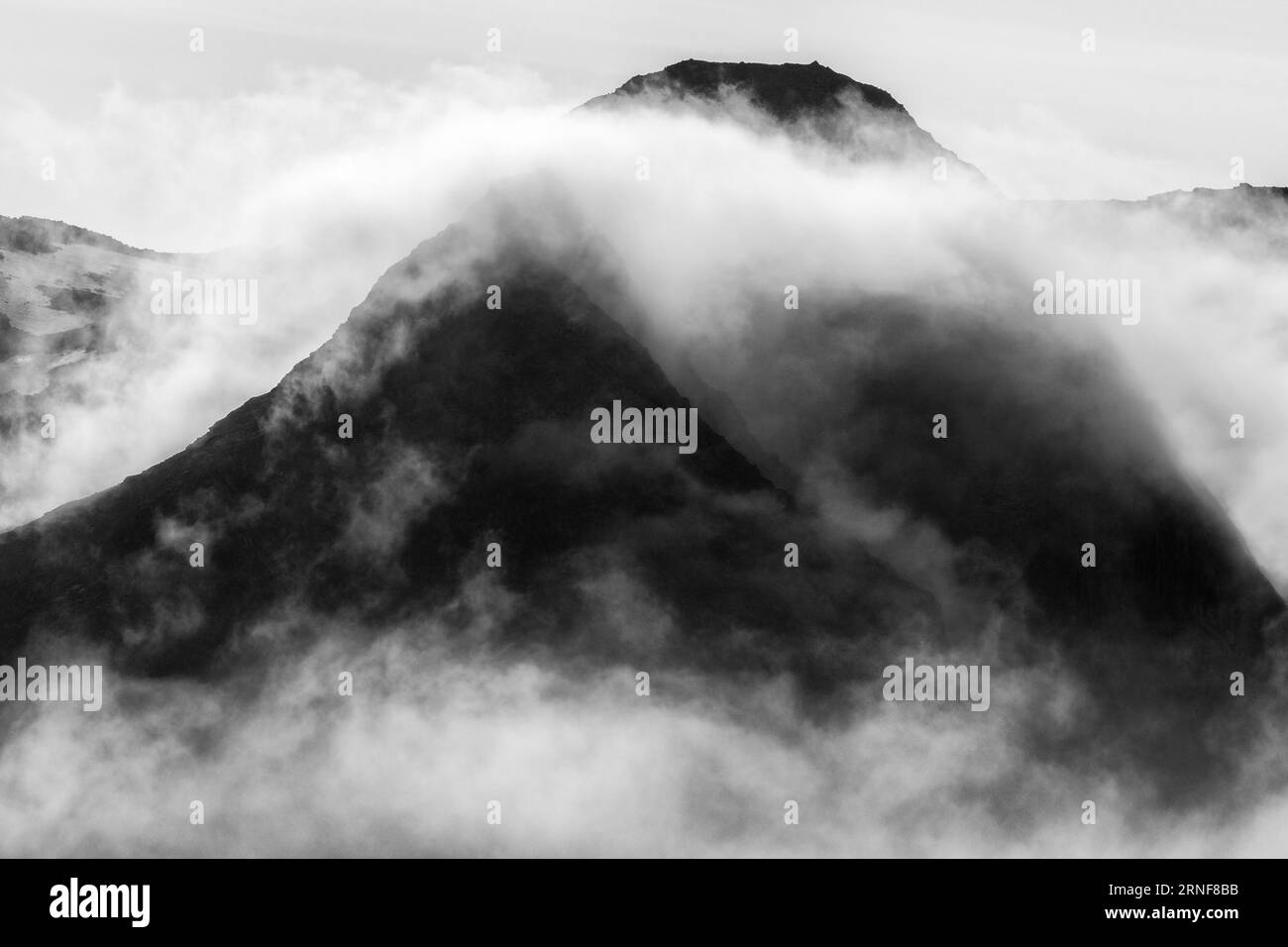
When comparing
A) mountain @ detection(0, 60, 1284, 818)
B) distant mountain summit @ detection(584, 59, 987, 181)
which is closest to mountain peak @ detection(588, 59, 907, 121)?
distant mountain summit @ detection(584, 59, 987, 181)

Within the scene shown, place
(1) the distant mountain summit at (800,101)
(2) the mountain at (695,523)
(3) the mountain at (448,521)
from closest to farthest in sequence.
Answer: (2) the mountain at (695,523)
(3) the mountain at (448,521)
(1) the distant mountain summit at (800,101)

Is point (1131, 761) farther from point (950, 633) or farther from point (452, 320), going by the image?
point (452, 320)

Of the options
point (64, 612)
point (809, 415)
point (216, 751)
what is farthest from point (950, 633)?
point (64, 612)

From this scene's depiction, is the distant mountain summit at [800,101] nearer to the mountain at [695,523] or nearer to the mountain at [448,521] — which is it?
the mountain at [695,523]

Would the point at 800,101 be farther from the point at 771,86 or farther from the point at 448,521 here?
the point at 448,521

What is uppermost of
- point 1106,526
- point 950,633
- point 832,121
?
point 832,121

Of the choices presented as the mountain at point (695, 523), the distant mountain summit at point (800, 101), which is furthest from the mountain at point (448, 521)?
the distant mountain summit at point (800, 101)

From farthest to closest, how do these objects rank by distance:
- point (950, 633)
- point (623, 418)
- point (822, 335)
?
point (822, 335)
point (623, 418)
point (950, 633)

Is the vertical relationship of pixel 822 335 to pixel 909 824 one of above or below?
above

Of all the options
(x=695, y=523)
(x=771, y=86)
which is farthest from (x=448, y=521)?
(x=771, y=86)
